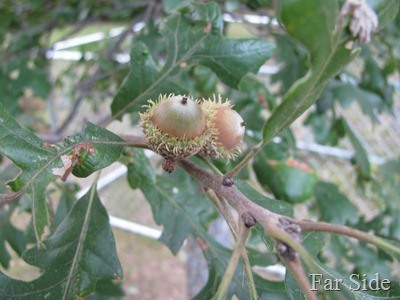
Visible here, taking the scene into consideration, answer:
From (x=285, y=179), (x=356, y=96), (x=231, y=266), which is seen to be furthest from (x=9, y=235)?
(x=356, y=96)

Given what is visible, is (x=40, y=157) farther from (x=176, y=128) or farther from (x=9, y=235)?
(x=9, y=235)

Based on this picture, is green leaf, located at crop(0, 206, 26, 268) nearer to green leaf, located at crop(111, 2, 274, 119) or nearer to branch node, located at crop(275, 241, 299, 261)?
green leaf, located at crop(111, 2, 274, 119)

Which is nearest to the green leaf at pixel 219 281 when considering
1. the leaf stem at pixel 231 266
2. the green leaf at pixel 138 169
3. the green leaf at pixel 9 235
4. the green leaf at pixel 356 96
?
the green leaf at pixel 138 169

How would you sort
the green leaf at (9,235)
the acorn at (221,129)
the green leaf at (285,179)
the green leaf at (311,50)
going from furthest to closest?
1. the green leaf at (285,179)
2. the green leaf at (9,235)
3. the acorn at (221,129)
4. the green leaf at (311,50)

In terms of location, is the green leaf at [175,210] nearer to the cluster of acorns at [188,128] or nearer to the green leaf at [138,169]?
the green leaf at [138,169]

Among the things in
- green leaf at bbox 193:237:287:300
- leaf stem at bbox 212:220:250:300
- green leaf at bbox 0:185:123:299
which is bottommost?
green leaf at bbox 193:237:287:300

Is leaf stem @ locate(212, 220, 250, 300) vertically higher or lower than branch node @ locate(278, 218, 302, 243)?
lower

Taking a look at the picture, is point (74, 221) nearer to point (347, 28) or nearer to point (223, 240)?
point (347, 28)

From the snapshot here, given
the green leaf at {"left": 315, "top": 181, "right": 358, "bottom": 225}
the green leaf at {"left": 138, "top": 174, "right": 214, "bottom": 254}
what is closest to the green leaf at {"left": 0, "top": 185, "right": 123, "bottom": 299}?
the green leaf at {"left": 138, "top": 174, "right": 214, "bottom": 254}
